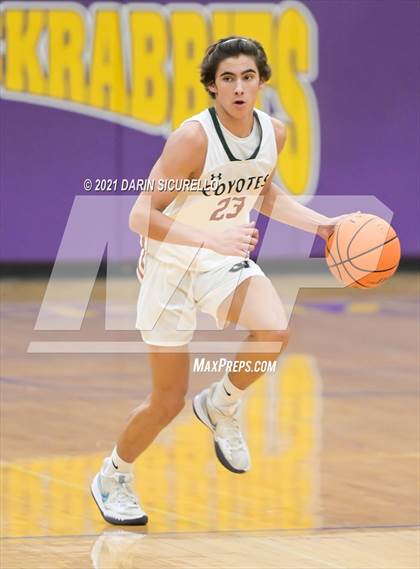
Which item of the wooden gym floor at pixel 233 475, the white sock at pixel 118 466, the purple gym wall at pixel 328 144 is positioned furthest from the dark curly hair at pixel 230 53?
the purple gym wall at pixel 328 144

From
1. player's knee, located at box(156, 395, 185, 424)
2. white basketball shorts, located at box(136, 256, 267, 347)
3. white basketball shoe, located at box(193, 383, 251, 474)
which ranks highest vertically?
white basketball shorts, located at box(136, 256, 267, 347)

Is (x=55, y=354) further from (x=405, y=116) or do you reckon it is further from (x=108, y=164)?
(x=405, y=116)

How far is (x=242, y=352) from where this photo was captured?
18.9ft

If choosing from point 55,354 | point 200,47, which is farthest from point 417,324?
point 200,47

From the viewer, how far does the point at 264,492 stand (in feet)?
21.5

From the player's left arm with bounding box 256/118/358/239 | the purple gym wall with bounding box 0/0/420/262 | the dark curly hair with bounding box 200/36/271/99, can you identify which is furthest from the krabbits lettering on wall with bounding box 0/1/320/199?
the dark curly hair with bounding box 200/36/271/99

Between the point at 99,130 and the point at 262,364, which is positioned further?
the point at 99,130

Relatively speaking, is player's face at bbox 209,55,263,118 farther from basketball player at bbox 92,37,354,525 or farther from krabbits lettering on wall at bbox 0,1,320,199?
krabbits lettering on wall at bbox 0,1,320,199

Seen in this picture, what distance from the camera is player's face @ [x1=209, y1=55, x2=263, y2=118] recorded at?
226 inches

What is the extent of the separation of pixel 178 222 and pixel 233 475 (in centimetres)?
180

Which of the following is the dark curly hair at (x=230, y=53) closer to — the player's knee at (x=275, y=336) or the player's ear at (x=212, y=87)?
the player's ear at (x=212, y=87)

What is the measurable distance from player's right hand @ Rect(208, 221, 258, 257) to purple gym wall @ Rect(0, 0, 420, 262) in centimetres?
853

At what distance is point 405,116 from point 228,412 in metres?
9.05

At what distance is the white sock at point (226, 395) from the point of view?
19.5 feet
